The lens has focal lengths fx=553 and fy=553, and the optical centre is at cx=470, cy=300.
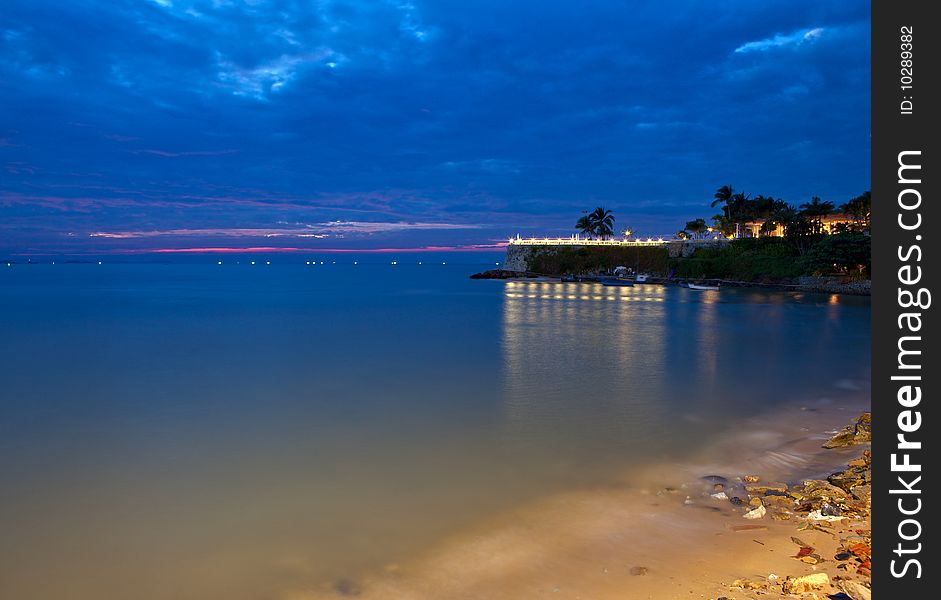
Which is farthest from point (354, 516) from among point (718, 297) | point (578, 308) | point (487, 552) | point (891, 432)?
point (718, 297)

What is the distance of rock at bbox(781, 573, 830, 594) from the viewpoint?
264 inches

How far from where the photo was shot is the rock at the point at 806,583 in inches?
264

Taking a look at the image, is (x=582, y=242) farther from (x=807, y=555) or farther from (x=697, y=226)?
(x=807, y=555)

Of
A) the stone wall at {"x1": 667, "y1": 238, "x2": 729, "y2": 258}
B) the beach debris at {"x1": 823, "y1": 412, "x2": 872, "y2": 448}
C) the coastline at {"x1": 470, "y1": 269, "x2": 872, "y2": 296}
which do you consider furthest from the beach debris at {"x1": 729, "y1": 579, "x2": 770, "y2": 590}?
the stone wall at {"x1": 667, "y1": 238, "x2": 729, "y2": 258}

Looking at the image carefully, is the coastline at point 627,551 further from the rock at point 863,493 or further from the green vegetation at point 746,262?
the green vegetation at point 746,262

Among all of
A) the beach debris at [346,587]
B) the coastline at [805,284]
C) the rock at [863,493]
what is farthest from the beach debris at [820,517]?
the coastline at [805,284]

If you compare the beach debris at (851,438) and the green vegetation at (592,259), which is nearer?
the beach debris at (851,438)

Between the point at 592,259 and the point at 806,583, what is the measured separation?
12990cm

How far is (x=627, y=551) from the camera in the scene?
27.0 ft

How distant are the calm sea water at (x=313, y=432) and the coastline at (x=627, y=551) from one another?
0.59m

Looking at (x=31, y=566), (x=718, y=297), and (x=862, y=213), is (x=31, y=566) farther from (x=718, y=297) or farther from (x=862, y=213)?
(x=862, y=213)

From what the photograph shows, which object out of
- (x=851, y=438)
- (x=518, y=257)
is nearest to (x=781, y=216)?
(x=518, y=257)

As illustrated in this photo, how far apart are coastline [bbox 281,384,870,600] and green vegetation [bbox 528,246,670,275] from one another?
118520 mm

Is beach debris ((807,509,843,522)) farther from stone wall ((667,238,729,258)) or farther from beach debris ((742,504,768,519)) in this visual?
stone wall ((667,238,729,258))
